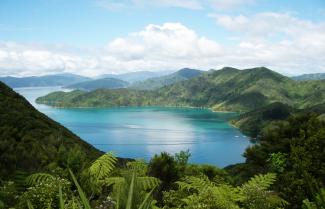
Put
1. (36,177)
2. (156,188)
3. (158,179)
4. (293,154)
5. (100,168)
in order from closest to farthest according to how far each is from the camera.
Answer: (36,177), (100,168), (158,179), (156,188), (293,154)

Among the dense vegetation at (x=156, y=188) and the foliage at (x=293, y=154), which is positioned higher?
the dense vegetation at (x=156, y=188)

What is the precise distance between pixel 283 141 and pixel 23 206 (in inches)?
1146

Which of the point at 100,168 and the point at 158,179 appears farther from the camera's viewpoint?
the point at 158,179

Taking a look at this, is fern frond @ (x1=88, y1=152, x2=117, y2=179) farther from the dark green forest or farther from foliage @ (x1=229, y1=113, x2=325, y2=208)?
foliage @ (x1=229, y1=113, x2=325, y2=208)

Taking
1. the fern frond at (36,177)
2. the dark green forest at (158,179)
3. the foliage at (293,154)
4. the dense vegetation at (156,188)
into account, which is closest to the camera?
the dense vegetation at (156,188)

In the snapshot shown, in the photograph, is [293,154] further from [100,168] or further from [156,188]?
[100,168]

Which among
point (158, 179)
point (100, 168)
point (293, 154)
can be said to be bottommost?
point (293, 154)

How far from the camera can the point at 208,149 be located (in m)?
148

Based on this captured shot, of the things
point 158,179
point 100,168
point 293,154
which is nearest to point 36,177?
point 100,168

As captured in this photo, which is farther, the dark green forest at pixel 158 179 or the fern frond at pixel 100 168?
the fern frond at pixel 100 168

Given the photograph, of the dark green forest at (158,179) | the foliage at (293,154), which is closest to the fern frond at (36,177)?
the dark green forest at (158,179)

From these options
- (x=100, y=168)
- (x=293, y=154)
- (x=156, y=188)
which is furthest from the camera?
(x=293, y=154)

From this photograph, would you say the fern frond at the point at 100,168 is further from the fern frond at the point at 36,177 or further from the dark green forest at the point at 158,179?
the fern frond at the point at 36,177

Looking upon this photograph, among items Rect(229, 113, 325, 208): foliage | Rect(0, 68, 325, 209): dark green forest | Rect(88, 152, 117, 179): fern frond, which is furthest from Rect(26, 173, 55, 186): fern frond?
Rect(229, 113, 325, 208): foliage
